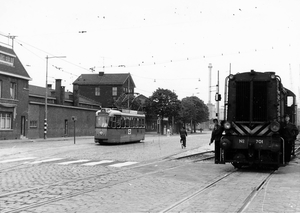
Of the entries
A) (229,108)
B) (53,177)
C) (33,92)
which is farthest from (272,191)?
(33,92)

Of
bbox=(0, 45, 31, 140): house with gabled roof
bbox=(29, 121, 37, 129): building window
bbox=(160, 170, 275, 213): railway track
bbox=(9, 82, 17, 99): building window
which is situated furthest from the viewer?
bbox=(29, 121, 37, 129): building window

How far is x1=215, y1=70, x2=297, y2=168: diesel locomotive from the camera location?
13.6 meters

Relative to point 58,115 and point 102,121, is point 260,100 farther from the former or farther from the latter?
point 58,115

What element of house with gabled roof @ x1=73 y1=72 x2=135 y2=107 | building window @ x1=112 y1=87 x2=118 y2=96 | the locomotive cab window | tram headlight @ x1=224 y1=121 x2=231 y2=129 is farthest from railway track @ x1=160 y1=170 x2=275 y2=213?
building window @ x1=112 y1=87 x2=118 y2=96

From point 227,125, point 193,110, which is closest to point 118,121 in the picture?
point 227,125

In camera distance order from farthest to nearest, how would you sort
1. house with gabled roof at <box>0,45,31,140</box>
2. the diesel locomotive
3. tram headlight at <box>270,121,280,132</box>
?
1. house with gabled roof at <box>0,45,31,140</box>
2. the diesel locomotive
3. tram headlight at <box>270,121,280,132</box>

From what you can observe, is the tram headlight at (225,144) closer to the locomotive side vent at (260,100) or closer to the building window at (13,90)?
the locomotive side vent at (260,100)

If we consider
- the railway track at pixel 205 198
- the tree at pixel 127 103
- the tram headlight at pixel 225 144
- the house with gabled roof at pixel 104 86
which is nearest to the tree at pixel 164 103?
the tree at pixel 127 103

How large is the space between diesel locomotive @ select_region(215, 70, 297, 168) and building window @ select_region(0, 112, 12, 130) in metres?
32.5

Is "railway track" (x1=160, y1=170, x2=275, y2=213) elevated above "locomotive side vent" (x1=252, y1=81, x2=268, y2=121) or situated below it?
below

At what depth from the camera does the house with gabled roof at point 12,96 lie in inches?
1648

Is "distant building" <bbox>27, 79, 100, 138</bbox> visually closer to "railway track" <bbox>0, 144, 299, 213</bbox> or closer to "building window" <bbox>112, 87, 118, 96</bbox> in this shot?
"building window" <bbox>112, 87, 118, 96</bbox>

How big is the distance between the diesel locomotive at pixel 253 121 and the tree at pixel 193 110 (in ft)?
210

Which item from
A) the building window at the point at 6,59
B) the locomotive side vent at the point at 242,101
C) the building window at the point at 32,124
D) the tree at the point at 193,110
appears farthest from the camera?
the tree at the point at 193,110
